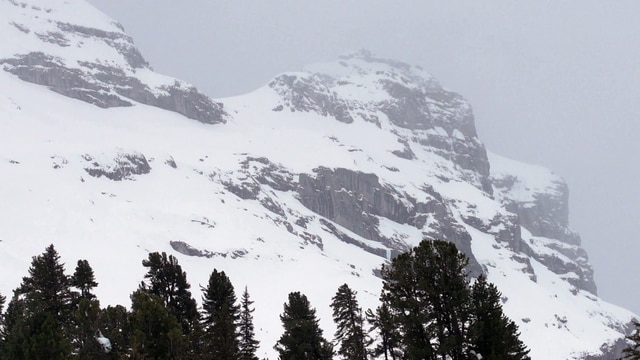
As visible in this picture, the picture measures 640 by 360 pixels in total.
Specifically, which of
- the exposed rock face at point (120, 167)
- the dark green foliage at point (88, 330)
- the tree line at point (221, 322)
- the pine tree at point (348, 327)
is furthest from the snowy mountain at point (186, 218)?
the dark green foliage at point (88, 330)

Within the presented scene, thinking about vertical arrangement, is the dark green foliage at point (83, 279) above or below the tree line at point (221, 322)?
above

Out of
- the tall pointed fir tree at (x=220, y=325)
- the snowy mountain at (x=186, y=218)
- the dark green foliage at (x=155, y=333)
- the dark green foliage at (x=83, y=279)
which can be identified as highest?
the snowy mountain at (x=186, y=218)

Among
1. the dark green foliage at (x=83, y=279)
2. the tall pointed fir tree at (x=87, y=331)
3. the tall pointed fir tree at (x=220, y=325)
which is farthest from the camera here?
the dark green foliage at (x=83, y=279)

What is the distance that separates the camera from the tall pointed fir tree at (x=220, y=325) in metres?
29.9

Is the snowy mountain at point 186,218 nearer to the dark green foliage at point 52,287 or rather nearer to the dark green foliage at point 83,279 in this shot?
the dark green foliage at point 83,279

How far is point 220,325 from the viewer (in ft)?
101

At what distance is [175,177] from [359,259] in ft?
175

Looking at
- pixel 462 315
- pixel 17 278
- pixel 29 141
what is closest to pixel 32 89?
pixel 29 141

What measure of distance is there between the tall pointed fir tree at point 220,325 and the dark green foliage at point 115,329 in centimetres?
389

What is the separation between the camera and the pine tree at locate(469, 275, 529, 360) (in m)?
24.7

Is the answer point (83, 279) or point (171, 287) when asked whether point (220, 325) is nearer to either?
point (171, 287)

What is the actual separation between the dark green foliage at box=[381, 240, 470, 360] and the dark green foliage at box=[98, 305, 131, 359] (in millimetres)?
12748

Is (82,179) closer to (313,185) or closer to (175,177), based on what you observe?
(175,177)

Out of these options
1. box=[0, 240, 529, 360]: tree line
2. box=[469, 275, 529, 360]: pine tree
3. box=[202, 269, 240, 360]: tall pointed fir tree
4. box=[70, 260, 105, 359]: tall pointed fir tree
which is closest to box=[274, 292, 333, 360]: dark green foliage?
box=[0, 240, 529, 360]: tree line
